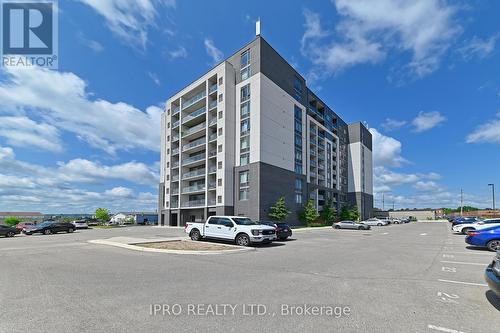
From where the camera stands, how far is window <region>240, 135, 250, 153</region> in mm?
43188


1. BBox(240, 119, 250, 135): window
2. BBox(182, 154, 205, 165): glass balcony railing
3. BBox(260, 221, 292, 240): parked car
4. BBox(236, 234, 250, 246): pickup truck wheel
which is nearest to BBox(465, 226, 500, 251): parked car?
BBox(260, 221, 292, 240): parked car

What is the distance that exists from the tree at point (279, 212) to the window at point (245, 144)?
9442mm

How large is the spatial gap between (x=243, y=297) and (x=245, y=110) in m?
39.6

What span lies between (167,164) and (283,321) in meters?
54.8

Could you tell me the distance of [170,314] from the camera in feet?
17.6

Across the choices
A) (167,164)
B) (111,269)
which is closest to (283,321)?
(111,269)

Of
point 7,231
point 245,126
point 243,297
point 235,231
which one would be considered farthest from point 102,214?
point 243,297

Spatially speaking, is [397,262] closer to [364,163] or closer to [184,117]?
[184,117]

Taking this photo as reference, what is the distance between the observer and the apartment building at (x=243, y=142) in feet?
139

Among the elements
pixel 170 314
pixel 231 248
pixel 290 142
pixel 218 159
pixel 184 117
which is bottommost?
pixel 231 248

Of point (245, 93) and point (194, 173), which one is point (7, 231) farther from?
point (245, 93)

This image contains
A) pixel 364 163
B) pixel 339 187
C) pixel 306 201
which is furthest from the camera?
pixel 364 163

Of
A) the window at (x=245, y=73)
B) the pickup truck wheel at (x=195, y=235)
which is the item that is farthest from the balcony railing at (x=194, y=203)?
the pickup truck wheel at (x=195, y=235)

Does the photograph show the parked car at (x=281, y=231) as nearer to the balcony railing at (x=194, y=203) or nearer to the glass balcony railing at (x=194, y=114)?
the balcony railing at (x=194, y=203)
